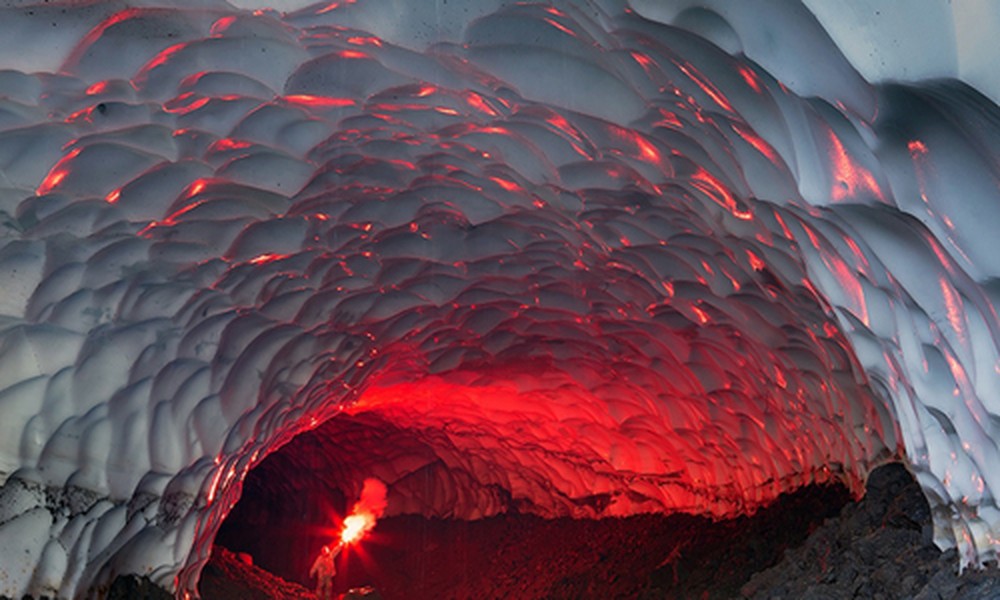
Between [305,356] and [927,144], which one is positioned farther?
[305,356]

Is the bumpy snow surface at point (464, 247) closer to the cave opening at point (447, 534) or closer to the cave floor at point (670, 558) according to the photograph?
the cave floor at point (670, 558)

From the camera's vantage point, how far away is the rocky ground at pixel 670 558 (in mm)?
6812

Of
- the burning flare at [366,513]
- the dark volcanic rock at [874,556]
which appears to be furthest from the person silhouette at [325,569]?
the dark volcanic rock at [874,556]

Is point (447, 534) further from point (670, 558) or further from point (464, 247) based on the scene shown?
point (464, 247)

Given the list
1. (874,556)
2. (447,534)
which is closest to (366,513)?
(447,534)

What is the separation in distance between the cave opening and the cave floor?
0.08 ft

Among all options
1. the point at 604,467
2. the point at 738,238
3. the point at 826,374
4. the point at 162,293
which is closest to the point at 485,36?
the point at 738,238

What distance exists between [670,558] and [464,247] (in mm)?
4594

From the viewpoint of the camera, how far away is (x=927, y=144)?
3607 mm

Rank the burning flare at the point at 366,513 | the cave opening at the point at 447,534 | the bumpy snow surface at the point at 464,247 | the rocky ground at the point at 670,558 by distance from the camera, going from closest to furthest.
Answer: the bumpy snow surface at the point at 464,247 → the rocky ground at the point at 670,558 → the cave opening at the point at 447,534 → the burning flare at the point at 366,513

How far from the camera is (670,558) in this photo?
11047mm

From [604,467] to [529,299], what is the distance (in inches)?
171

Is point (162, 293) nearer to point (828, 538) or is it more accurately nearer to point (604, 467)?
point (828, 538)

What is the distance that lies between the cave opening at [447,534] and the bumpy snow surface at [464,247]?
66 centimetres
